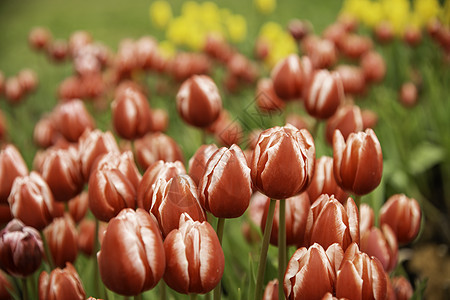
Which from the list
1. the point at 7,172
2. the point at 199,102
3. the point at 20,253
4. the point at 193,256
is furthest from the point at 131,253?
the point at 199,102

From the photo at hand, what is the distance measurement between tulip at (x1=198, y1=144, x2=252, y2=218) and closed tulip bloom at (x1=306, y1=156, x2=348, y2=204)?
233 mm

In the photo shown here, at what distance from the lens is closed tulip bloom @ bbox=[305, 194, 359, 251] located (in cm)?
72

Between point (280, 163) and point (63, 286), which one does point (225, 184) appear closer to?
point (280, 163)

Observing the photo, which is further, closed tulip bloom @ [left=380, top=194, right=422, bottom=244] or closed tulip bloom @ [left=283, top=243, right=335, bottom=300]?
closed tulip bloom @ [left=380, top=194, right=422, bottom=244]

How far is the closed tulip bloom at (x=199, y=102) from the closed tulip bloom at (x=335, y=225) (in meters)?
0.64

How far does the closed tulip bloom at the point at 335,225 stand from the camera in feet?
2.36

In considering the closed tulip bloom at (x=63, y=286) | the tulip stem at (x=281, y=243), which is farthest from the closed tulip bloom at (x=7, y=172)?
the tulip stem at (x=281, y=243)

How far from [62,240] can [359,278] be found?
2.16ft

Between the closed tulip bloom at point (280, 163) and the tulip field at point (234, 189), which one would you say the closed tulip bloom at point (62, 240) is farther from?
the closed tulip bloom at point (280, 163)

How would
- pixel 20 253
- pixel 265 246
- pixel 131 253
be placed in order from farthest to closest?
pixel 20 253
pixel 265 246
pixel 131 253

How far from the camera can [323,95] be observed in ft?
4.12

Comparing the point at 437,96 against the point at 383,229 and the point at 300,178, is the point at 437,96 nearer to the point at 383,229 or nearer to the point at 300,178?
the point at 383,229

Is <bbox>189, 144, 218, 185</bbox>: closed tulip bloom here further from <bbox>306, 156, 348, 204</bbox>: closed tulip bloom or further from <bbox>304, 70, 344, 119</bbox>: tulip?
<bbox>304, 70, 344, 119</bbox>: tulip

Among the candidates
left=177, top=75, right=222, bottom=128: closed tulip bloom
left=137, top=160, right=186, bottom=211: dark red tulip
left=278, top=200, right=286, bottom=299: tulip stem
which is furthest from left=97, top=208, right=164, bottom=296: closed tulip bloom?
left=177, top=75, right=222, bottom=128: closed tulip bloom
